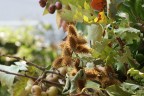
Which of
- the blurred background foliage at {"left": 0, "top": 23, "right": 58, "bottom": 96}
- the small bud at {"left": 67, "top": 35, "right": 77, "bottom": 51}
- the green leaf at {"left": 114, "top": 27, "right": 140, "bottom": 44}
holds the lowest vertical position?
the blurred background foliage at {"left": 0, "top": 23, "right": 58, "bottom": 96}

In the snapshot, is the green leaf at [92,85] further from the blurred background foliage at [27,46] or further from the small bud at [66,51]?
the blurred background foliage at [27,46]

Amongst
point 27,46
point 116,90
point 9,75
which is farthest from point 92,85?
point 27,46

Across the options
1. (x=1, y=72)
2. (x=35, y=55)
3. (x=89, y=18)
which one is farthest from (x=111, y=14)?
(x=35, y=55)

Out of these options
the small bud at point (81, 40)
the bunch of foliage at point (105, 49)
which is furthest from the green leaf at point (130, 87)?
the small bud at point (81, 40)

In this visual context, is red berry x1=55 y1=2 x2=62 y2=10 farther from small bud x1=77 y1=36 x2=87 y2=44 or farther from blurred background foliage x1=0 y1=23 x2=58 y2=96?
blurred background foliage x1=0 y1=23 x2=58 y2=96

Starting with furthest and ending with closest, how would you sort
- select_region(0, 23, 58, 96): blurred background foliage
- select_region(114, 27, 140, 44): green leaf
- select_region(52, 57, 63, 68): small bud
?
select_region(0, 23, 58, 96): blurred background foliage, select_region(52, 57, 63, 68): small bud, select_region(114, 27, 140, 44): green leaf

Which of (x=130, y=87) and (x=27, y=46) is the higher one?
(x=130, y=87)

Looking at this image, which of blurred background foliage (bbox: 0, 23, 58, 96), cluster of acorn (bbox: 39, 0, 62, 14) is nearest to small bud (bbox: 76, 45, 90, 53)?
cluster of acorn (bbox: 39, 0, 62, 14)

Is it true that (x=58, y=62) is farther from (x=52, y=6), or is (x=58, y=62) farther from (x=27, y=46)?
(x=27, y=46)
